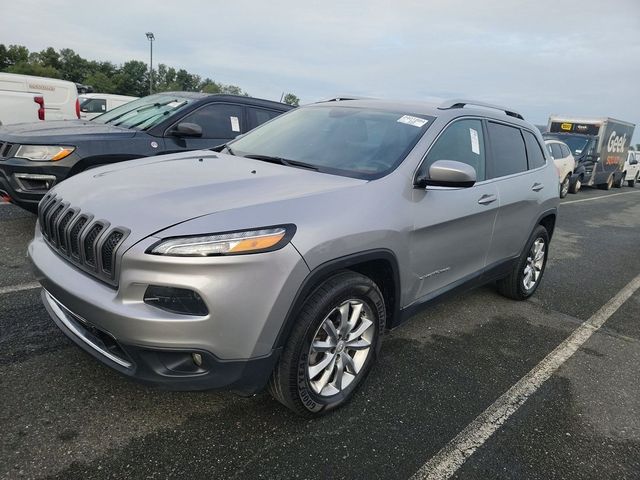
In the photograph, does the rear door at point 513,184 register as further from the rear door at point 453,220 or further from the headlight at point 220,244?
the headlight at point 220,244

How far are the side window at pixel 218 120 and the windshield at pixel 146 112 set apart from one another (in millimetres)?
205

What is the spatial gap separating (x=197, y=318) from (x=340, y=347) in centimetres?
86

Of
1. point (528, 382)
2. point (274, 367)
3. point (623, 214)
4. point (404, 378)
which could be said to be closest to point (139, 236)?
point (274, 367)

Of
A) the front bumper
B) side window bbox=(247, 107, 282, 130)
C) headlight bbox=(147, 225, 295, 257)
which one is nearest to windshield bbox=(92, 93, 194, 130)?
side window bbox=(247, 107, 282, 130)

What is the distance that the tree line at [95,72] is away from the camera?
58.0 metres

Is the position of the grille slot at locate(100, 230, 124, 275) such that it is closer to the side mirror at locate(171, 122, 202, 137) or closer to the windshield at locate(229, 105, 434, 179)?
the windshield at locate(229, 105, 434, 179)

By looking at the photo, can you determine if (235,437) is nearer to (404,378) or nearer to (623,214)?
(404,378)

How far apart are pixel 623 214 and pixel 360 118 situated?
12588mm

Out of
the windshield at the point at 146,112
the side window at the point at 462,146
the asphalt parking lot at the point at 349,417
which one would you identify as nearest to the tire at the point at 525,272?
the asphalt parking lot at the point at 349,417

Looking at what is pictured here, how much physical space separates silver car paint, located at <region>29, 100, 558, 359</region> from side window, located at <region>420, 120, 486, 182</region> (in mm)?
74

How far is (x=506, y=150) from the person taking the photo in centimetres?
402

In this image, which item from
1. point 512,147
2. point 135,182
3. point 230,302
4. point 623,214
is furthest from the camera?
point 623,214

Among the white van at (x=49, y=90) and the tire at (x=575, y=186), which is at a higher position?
the white van at (x=49, y=90)

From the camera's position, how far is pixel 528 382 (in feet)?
10.3
